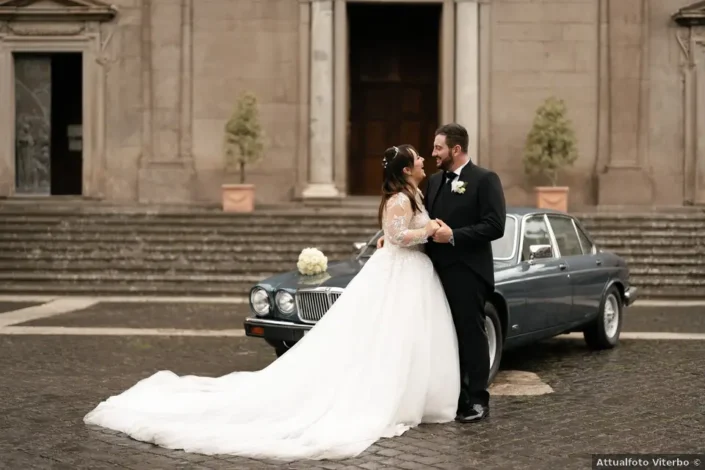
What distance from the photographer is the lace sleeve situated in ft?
21.4

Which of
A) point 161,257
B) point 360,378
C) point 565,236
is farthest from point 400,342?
point 161,257

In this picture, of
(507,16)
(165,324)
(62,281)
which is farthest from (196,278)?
(507,16)

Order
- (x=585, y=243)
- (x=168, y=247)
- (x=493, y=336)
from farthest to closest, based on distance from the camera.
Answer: (x=168, y=247) < (x=585, y=243) < (x=493, y=336)

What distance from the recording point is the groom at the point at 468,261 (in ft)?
21.5

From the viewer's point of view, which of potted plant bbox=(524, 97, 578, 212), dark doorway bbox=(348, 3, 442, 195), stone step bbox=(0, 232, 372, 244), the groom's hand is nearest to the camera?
the groom's hand

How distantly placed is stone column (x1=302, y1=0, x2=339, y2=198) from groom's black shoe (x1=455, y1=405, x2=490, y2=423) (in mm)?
15304

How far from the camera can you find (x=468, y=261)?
6.57m

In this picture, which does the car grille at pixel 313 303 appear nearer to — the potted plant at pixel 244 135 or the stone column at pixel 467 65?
the potted plant at pixel 244 135

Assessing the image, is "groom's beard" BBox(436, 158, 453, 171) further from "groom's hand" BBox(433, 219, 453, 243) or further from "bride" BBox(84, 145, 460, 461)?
"groom's hand" BBox(433, 219, 453, 243)

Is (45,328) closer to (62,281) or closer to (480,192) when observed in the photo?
(62,281)

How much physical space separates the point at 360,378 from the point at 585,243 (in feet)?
15.4

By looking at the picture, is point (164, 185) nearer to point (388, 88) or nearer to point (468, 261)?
point (388, 88)

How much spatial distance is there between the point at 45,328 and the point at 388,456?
299 inches

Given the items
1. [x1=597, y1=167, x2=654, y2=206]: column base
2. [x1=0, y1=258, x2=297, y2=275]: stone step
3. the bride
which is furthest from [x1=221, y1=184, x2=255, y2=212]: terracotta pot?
the bride
